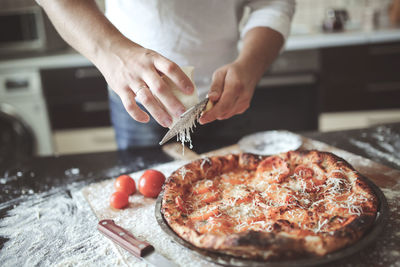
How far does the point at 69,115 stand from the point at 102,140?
310 mm

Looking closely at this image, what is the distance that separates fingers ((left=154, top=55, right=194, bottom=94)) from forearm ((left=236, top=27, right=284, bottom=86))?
39 cm

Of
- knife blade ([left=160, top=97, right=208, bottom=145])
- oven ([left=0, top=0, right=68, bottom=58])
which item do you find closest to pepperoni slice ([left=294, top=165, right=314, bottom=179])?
knife blade ([left=160, top=97, right=208, bottom=145])

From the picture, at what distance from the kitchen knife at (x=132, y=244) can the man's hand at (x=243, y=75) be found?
380mm

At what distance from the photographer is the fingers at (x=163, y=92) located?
933 millimetres

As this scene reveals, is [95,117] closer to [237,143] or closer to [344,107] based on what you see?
[237,143]

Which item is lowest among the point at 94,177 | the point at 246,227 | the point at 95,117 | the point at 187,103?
the point at 95,117

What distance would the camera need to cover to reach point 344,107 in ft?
9.22

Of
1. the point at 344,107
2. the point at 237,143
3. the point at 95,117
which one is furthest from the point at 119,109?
the point at 344,107

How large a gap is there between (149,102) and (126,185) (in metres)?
0.34

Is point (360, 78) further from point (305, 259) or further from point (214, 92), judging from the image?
point (305, 259)

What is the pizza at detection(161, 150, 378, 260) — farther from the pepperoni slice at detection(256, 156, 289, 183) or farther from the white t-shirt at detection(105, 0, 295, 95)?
the white t-shirt at detection(105, 0, 295, 95)

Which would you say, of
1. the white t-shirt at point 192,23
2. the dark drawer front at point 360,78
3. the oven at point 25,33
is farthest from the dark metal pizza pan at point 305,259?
the oven at point 25,33

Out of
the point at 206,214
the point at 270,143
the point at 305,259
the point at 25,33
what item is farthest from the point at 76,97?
the point at 305,259

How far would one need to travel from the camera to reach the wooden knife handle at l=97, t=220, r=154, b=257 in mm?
Answer: 857
